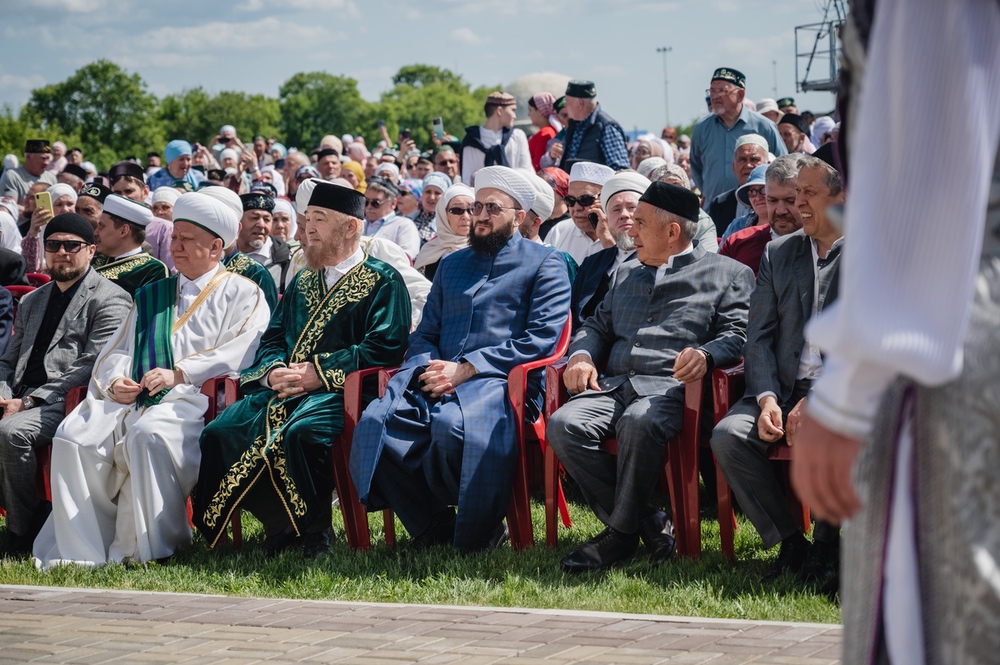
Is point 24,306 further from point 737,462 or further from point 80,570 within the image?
point 737,462

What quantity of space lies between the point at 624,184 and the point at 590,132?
3.72 metres

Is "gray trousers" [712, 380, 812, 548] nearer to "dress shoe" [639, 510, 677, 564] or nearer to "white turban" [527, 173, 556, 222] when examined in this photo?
"dress shoe" [639, 510, 677, 564]

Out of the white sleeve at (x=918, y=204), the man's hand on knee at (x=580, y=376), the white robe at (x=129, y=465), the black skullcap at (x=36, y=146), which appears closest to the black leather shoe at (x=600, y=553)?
the man's hand on knee at (x=580, y=376)

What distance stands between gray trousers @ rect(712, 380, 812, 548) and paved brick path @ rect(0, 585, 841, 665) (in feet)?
3.00

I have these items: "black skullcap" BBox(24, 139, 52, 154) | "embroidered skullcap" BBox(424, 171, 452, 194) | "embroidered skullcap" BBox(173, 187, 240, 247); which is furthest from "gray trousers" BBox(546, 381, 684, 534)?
"black skullcap" BBox(24, 139, 52, 154)

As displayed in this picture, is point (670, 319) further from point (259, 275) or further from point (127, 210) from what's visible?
point (127, 210)

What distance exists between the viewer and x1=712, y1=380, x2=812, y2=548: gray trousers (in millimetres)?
5082

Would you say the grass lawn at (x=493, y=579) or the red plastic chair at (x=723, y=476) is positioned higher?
the red plastic chair at (x=723, y=476)

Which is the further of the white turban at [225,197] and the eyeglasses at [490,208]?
the white turban at [225,197]

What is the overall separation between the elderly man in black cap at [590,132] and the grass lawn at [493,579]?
16.2ft

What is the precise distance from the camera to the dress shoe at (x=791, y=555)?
502 centimetres

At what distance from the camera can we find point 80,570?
595 centimetres

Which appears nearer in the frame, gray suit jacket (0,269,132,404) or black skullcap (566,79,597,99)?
gray suit jacket (0,269,132,404)

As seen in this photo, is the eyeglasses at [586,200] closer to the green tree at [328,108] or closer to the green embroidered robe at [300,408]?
the green embroidered robe at [300,408]
